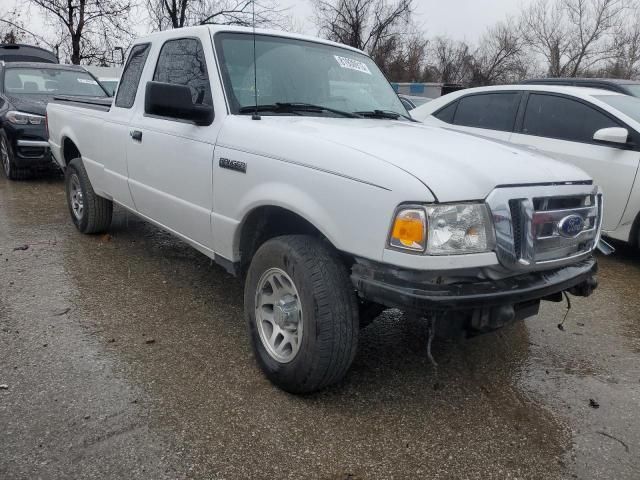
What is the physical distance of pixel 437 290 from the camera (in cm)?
229

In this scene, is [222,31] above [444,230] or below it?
above

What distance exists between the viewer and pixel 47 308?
3873 mm

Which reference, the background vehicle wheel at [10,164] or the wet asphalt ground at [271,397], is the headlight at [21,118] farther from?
the wet asphalt ground at [271,397]

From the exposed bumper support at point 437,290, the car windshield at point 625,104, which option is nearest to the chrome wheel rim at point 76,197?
the exposed bumper support at point 437,290

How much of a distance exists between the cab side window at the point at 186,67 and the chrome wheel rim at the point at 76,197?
81.0 inches

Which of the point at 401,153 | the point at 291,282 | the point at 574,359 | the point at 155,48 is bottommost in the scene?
the point at 574,359

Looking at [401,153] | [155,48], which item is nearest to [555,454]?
[401,153]

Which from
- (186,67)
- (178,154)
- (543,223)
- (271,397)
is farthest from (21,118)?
(543,223)

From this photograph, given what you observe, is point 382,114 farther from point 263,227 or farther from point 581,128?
point 581,128

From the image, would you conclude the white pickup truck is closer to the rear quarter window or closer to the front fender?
the front fender

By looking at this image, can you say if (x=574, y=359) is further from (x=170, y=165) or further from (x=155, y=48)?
(x=155, y=48)

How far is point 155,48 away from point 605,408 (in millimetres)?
3866

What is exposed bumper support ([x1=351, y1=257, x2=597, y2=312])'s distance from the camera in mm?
2275

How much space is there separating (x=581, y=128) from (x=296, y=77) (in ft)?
11.1
